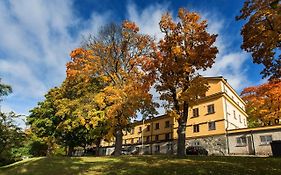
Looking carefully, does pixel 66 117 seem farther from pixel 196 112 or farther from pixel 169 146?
pixel 196 112

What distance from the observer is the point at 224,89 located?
143 ft

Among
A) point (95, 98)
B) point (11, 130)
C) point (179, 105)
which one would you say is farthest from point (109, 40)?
point (11, 130)

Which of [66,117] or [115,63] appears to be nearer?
[115,63]

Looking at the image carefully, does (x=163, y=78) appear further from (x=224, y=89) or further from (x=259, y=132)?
(x=224, y=89)

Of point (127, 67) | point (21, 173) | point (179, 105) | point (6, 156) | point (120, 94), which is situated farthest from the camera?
point (6, 156)

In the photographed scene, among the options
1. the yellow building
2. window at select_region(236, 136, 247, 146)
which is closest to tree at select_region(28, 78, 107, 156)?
the yellow building

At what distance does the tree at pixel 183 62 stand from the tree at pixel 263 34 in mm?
4945

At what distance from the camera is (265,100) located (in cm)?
4538

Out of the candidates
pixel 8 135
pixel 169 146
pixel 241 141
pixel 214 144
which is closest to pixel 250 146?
pixel 241 141

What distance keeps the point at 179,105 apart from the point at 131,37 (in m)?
11.1

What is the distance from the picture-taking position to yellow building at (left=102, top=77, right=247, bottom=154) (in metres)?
39.6

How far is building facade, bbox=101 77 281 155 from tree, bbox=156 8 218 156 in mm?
8998

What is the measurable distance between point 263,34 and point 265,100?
3339 centimetres

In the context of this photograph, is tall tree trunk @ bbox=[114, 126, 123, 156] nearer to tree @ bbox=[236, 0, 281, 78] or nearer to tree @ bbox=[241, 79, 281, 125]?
tree @ bbox=[236, 0, 281, 78]
